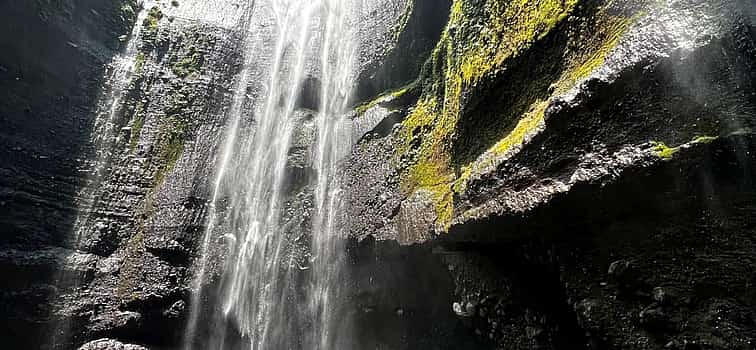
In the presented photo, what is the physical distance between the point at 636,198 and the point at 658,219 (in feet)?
0.56

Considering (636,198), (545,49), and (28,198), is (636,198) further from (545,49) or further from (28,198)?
(28,198)

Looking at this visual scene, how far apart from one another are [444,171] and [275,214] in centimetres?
368

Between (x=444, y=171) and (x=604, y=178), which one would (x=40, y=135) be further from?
(x=604, y=178)

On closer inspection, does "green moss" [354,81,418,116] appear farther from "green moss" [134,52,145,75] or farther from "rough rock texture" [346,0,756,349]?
"green moss" [134,52,145,75]

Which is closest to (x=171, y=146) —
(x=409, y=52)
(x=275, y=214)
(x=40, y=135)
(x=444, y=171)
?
(x=40, y=135)

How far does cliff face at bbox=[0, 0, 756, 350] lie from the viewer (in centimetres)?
254

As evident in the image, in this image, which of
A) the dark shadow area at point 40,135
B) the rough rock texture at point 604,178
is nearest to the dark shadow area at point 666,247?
the rough rock texture at point 604,178

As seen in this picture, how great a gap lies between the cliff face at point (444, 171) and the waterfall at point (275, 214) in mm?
208

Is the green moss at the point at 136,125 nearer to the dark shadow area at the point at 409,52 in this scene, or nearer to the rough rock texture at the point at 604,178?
the dark shadow area at the point at 409,52

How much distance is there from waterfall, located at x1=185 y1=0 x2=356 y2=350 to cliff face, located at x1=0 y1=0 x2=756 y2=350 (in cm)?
21

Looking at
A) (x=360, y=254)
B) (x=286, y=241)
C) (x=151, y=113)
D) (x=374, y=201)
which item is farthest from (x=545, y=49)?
(x=151, y=113)

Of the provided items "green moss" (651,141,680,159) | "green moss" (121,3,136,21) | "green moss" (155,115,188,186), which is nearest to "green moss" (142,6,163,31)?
"green moss" (121,3,136,21)

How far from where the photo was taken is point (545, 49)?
3.93 m

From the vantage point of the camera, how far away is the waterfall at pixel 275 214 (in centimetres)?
723
